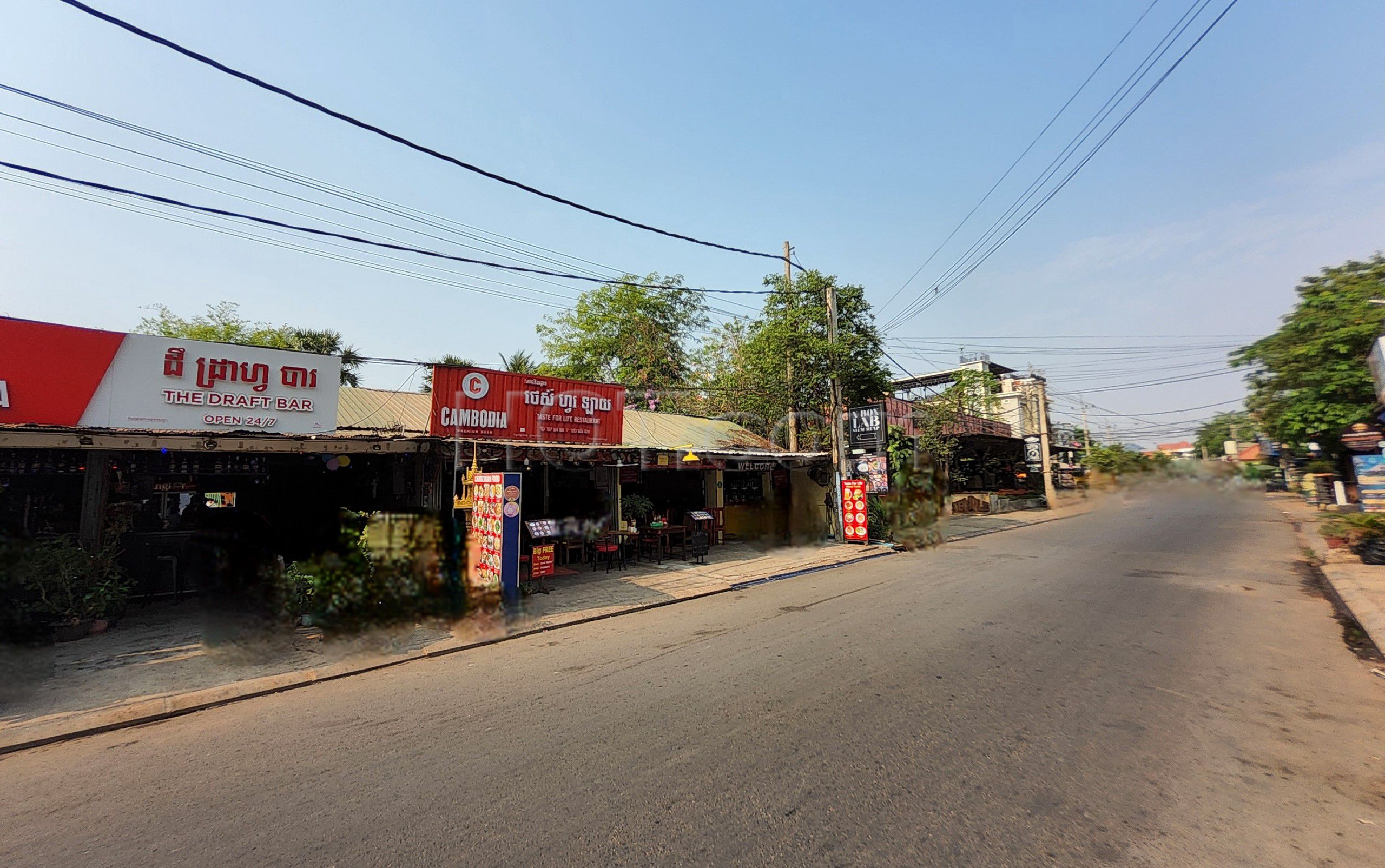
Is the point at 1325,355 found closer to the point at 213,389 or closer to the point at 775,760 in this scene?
the point at 775,760

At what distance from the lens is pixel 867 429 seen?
17375 millimetres

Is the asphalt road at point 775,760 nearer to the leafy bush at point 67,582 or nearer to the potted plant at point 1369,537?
the leafy bush at point 67,582

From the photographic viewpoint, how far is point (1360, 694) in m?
5.15

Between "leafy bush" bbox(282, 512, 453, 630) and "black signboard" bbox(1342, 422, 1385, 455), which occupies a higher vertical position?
"black signboard" bbox(1342, 422, 1385, 455)

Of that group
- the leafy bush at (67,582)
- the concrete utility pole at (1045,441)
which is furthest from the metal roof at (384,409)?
the concrete utility pole at (1045,441)

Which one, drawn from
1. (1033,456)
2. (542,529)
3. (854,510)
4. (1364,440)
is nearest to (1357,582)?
(1364,440)

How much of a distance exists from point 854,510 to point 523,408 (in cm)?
1095

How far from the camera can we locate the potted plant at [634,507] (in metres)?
14.6

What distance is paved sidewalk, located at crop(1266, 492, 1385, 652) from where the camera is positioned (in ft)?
23.9

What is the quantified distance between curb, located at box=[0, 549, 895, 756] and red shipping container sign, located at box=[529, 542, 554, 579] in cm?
269

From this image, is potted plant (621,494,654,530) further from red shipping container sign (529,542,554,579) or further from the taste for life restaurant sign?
the taste for life restaurant sign

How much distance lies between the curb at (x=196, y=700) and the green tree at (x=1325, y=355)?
24.5 metres

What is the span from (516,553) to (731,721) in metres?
5.50

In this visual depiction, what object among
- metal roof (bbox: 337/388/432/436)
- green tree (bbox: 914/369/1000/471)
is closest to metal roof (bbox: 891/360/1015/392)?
green tree (bbox: 914/369/1000/471)
